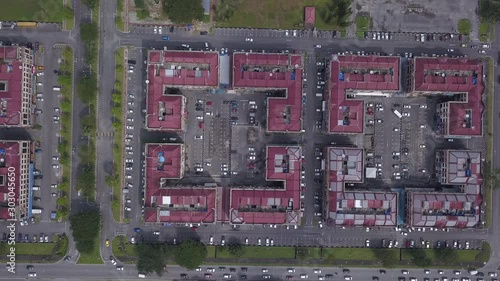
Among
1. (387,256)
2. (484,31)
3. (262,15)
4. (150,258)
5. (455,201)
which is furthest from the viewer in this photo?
(484,31)

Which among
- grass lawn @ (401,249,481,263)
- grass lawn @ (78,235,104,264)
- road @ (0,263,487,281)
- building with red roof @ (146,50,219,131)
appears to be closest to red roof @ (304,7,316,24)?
building with red roof @ (146,50,219,131)

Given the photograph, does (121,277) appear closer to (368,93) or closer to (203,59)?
(203,59)

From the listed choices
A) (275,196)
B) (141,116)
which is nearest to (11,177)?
(141,116)

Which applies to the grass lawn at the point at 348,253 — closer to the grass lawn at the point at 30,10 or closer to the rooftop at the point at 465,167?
the rooftop at the point at 465,167

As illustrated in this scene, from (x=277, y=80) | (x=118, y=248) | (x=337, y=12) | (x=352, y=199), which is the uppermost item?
(x=337, y=12)

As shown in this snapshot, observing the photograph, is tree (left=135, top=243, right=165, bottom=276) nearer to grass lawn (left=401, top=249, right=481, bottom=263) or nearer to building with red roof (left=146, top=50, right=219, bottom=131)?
building with red roof (left=146, top=50, right=219, bottom=131)

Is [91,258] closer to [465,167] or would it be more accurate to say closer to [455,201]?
[455,201]
